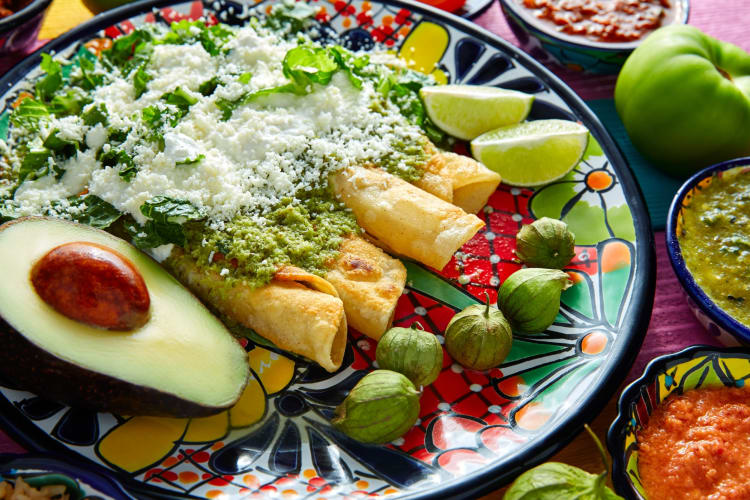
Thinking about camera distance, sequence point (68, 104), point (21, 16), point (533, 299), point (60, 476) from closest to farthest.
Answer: point (60, 476) < point (533, 299) < point (68, 104) < point (21, 16)

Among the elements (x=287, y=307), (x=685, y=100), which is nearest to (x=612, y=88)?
(x=685, y=100)

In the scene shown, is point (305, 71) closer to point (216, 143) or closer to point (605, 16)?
point (216, 143)

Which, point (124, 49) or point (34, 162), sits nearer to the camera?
point (34, 162)

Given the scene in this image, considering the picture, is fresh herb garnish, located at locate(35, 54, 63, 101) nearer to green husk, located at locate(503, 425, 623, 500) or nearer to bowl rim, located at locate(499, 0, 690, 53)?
bowl rim, located at locate(499, 0, 690, 53)

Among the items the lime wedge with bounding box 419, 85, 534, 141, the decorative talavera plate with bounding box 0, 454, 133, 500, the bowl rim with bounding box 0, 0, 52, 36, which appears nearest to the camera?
the decorative talavera plate with bounding box 0, 454, 133, 500

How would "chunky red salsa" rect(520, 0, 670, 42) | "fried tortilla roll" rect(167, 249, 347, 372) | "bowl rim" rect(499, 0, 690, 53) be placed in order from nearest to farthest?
"fried tortilla roll" rect(167, 249, 347, 372) → "bowl rim" rect(499, 0, 690, 53) → "chunky red salsa" rect(520, 0, 670, 42)

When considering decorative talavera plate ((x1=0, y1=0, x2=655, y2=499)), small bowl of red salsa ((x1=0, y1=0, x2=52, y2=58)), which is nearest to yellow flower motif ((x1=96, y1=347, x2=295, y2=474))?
decorative talavera plate ((x1=0, y1=0, x2=655, y2=499))

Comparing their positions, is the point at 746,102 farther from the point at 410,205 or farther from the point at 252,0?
the point at 252,0
